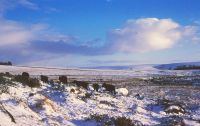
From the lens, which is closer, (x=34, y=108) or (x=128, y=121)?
(x=128, y=121)

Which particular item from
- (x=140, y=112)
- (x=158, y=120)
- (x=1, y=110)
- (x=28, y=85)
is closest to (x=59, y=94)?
(x=28, y=85)

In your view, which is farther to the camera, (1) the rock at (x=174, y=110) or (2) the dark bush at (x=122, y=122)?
(1) the rock at (x=174, y=110)

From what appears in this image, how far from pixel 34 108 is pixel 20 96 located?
7.58 ft

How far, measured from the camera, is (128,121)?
52.9 ft

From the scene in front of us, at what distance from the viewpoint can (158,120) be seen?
1822 cm

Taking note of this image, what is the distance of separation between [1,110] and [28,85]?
30.8 feet

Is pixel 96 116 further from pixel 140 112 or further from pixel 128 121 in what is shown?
pixel 140 112

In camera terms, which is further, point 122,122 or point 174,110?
point 174,110

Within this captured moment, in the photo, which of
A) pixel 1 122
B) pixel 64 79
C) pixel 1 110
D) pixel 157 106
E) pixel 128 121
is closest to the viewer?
pixel 1 122

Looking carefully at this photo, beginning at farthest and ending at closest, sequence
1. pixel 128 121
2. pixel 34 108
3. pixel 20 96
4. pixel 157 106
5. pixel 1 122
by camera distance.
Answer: pixel 157 106
pixel 20 96
pixel 34 108
pixel 128 121
pixel 1 122

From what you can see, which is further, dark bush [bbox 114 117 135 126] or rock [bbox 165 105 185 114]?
rock [bbox 165 105 185 114]

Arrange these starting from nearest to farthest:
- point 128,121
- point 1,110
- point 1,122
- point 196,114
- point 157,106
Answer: point 1,122 → point 1,110 → point 128,121 → point 196,114 → point 157,106

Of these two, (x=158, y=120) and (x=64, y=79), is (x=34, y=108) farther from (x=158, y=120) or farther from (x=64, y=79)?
(x=64, y=79)

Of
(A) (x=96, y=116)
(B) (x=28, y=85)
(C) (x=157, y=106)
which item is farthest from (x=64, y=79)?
(A) (x=96, y=116)
